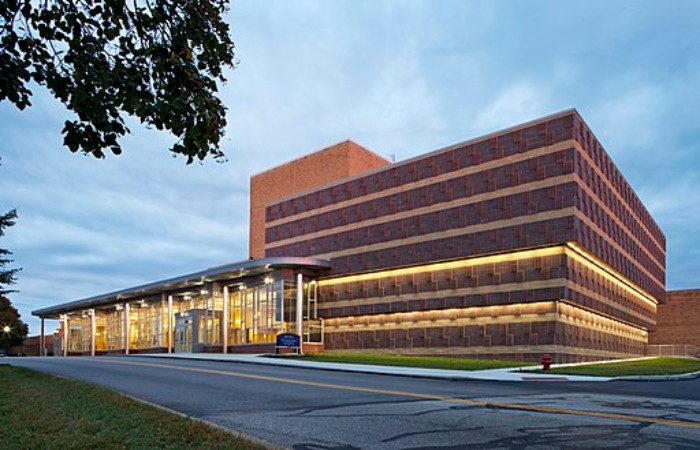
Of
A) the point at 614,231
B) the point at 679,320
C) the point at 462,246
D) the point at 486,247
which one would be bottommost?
the point at 679,320

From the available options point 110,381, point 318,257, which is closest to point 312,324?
point 318,257

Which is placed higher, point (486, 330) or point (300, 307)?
point (300, 307)

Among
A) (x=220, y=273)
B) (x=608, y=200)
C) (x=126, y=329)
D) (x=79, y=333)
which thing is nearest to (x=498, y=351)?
(x=608, y=200)

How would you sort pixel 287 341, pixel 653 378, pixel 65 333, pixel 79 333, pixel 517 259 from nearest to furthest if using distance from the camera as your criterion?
1. pixel 653 378
2. pixel 517 259
3. pixel 287 341
4. pixel 79 333
5. pixel 65 333

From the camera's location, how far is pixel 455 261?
1487 inches

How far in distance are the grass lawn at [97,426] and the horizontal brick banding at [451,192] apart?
88.0 feet

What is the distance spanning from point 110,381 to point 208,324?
3204cm

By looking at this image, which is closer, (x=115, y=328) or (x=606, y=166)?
(x=606, y=166)

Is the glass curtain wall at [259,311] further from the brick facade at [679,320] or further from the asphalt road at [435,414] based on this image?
the brick facade at [679,320]

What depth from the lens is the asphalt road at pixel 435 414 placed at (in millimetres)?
8258

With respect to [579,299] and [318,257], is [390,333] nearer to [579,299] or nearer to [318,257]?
[318,257]

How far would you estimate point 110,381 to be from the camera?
18.0 metres

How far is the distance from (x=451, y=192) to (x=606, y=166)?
10745 millimetres

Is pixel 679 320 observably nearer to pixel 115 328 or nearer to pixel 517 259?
pixel 517 259
